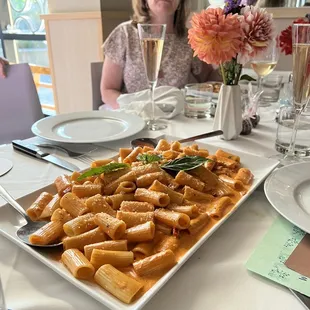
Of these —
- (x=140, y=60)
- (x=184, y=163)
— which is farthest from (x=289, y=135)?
(x=140, y=60)

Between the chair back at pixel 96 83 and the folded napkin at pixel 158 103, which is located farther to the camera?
the chair back at pixel 96 83

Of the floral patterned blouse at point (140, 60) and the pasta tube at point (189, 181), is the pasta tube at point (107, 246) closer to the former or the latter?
the pasta tube at point (189, 181)

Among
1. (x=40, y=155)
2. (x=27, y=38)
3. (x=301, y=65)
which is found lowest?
(x=40, y=155)

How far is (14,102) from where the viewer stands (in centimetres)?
189

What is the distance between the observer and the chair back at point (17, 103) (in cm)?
186

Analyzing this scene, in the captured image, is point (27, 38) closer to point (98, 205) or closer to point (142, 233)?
point (98, 205)

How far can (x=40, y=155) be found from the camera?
0.90 meters

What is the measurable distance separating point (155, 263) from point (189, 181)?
0.24 meters

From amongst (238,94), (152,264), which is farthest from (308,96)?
(152,264)

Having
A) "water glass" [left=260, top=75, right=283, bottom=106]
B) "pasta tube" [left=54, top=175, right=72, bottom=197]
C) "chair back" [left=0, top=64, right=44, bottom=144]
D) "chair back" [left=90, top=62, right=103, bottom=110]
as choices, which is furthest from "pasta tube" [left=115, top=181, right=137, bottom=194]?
"chair back" [left=90, top=62, right=103, bottom=110]

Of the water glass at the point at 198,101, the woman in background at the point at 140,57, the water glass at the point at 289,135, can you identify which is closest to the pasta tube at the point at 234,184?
the water glass at the point at 289,135

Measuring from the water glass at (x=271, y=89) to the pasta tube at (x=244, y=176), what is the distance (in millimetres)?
781

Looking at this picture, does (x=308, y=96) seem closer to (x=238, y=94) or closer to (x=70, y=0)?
(x=238, y=94)

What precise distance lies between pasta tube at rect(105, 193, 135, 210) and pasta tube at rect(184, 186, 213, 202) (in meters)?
0.10
